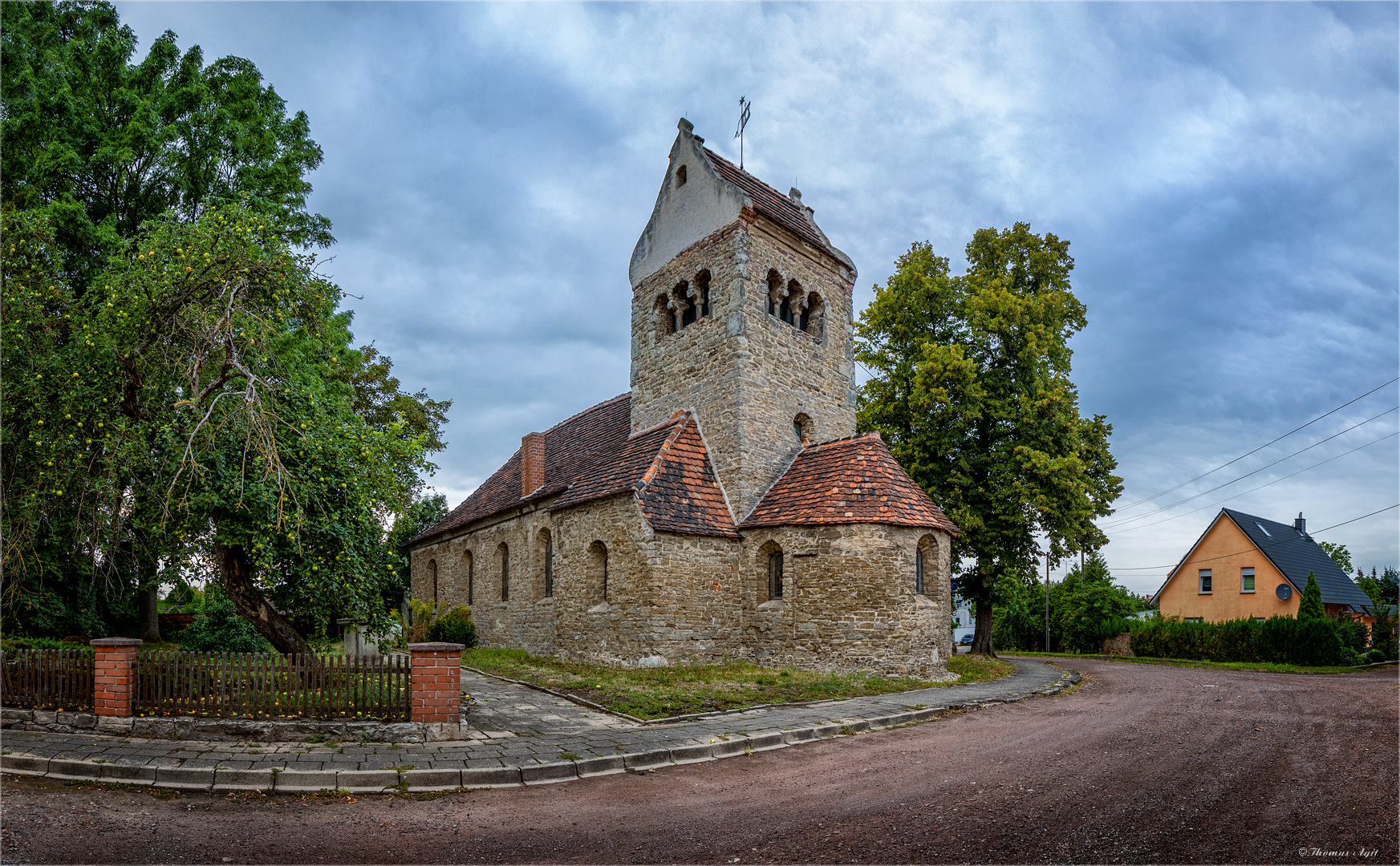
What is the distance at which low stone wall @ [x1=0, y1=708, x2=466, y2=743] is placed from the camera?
9.02 metres

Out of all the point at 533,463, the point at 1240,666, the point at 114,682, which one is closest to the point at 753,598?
the point at 533,463

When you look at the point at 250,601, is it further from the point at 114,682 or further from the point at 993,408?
the point at 993,408

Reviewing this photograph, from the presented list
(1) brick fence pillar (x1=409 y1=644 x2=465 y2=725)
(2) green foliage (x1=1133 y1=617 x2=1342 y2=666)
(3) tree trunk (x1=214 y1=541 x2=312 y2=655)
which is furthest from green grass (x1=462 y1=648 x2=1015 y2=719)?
(2) green foliage (x1=1133 y1=617 x2=1342 y2=666)

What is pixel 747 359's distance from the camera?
1869cm

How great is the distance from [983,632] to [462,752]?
20.5 meters

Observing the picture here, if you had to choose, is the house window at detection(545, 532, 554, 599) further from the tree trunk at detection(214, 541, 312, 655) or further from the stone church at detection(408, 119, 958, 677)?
the tree trunk at detection(214, 541, 312, 655)

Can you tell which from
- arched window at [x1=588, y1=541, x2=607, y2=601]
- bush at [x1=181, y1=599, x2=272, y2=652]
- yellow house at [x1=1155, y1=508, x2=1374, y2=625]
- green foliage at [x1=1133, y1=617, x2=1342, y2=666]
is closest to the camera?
bush at [x1=181, y1=599, x2=272, y2=652]

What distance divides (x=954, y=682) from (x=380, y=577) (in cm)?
1211

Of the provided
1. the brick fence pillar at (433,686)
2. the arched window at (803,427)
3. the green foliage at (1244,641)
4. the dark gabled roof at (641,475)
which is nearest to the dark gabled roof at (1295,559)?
the green foliage at (1244,641)

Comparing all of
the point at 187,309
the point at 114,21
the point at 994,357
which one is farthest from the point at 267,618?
the point at 994,357

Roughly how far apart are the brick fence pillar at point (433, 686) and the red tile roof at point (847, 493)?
9.29 m

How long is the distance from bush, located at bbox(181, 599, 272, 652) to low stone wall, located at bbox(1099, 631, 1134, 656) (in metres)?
32.8

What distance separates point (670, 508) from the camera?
57.1 feet

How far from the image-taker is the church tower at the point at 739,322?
18.8m
